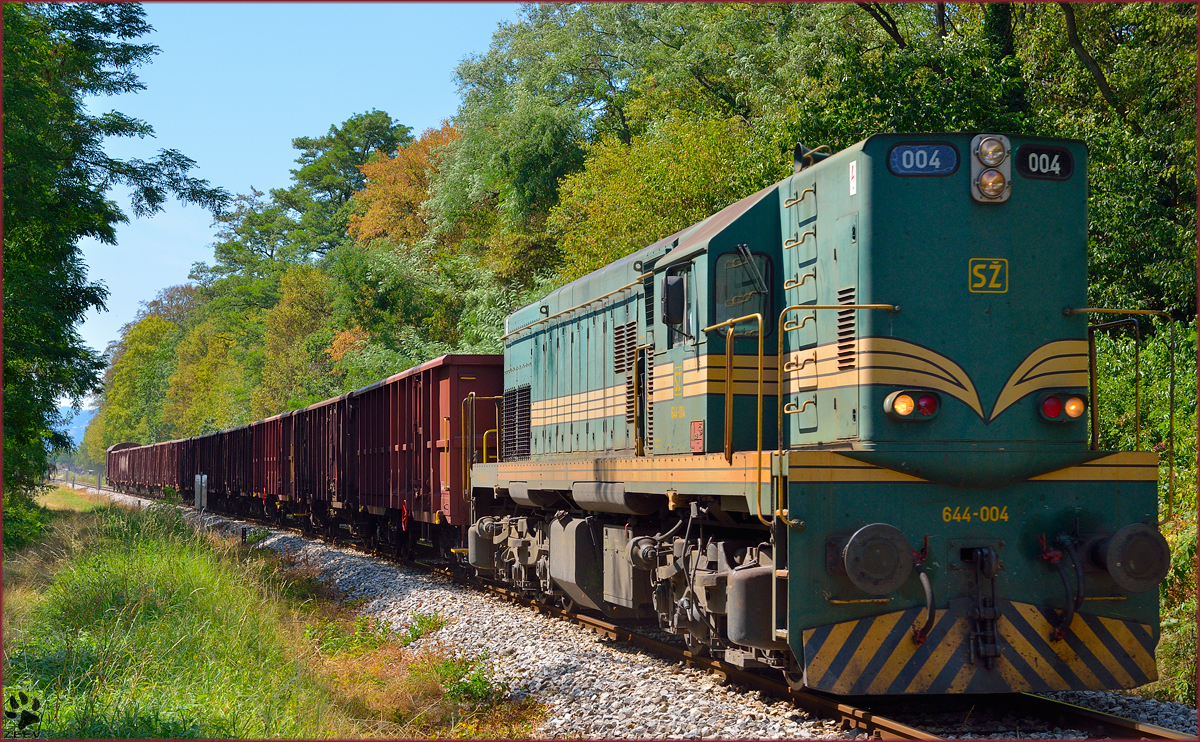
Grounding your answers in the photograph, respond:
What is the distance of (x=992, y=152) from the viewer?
641cm

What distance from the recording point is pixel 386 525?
1942 centimetres

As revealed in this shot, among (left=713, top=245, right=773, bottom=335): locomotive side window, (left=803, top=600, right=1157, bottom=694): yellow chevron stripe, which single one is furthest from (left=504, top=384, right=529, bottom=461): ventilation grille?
(left=803, top=600, right=1157, bottom=694): yellow chevron stripe

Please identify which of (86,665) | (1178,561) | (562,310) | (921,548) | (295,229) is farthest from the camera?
(295,229)

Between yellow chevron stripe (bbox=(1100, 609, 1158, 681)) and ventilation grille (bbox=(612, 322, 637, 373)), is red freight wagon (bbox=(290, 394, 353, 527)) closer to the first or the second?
ventilation grille (bbox=(612, 322, 637, 373))

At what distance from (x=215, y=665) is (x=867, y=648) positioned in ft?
15.2

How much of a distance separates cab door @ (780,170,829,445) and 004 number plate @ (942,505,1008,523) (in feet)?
3.59

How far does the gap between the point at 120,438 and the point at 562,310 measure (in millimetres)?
95983

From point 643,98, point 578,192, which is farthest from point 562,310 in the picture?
point 643,98

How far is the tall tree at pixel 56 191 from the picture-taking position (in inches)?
562

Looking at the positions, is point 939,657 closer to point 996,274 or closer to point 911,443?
point 911,443

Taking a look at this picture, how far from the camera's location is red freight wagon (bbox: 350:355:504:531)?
14.2 m

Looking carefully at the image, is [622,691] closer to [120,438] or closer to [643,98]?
[643,98]

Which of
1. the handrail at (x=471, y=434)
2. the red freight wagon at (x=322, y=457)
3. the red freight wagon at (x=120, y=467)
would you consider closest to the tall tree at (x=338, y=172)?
the red freight wagon at (x=120, y=467)

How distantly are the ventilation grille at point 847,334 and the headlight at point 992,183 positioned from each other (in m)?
1.04
